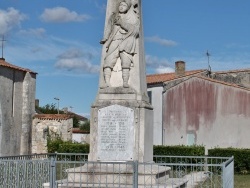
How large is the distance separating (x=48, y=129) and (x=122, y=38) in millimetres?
20952

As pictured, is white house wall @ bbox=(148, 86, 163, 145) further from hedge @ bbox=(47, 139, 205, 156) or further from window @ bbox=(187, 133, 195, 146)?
hedge @ bbox=(47, 139, 205, 156)

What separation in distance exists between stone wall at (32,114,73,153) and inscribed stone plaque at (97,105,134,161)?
797 inches

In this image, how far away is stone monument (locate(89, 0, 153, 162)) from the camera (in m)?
10.6

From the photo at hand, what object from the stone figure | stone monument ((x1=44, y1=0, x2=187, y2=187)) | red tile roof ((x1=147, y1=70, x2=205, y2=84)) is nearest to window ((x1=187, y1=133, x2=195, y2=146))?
red tile roof ((x1=147, y1=70, x2=205, y2=84))

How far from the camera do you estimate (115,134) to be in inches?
418

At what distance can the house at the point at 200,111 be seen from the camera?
91.3 feet

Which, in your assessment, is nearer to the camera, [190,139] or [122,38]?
[122,38]

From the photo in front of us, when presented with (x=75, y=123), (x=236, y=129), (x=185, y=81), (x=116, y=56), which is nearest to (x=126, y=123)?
(x=116, y=56)

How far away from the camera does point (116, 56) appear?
11.0 m

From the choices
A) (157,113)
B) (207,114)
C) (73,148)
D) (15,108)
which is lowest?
(73,148)

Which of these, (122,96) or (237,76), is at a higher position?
(237,76)

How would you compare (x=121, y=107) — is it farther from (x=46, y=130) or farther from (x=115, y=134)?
(x=46, y=130)

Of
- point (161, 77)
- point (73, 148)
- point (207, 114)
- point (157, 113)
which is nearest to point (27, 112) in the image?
point (73, 148)

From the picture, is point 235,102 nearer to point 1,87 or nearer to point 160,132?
point 160,132
